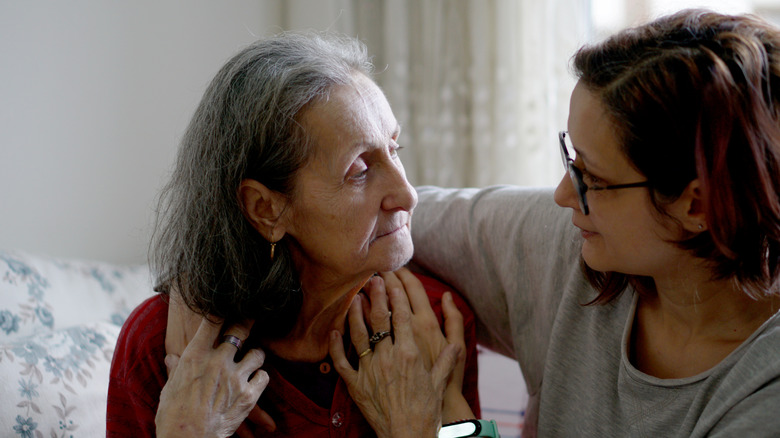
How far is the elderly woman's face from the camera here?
1213mm

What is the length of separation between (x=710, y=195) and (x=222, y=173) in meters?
0.80

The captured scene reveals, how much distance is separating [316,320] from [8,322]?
82 cm

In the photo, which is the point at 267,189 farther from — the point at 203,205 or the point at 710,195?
the point at 710,195

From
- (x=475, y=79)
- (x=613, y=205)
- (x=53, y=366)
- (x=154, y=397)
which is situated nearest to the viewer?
(x=613, y=205)

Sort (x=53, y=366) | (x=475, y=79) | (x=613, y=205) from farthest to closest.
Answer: (x=475, y=79), (x=53, y=366), (x=613, y=205)

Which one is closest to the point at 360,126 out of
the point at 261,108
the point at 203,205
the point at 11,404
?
the point at 261,108

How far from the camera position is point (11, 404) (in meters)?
1.41

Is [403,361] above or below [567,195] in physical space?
below

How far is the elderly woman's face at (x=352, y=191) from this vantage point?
1.21 metres

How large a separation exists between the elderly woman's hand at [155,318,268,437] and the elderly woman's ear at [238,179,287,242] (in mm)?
197

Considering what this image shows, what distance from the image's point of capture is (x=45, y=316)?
68.1 inches

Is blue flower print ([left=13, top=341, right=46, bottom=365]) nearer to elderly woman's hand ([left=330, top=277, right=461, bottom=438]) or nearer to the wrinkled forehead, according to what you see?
elderly woman's hand ([left=330, top=277, right=461, bottom=438])

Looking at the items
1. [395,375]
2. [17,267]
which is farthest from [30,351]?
[395,375]

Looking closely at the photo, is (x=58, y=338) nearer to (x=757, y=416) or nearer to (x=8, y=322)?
(x=8, y=322)
